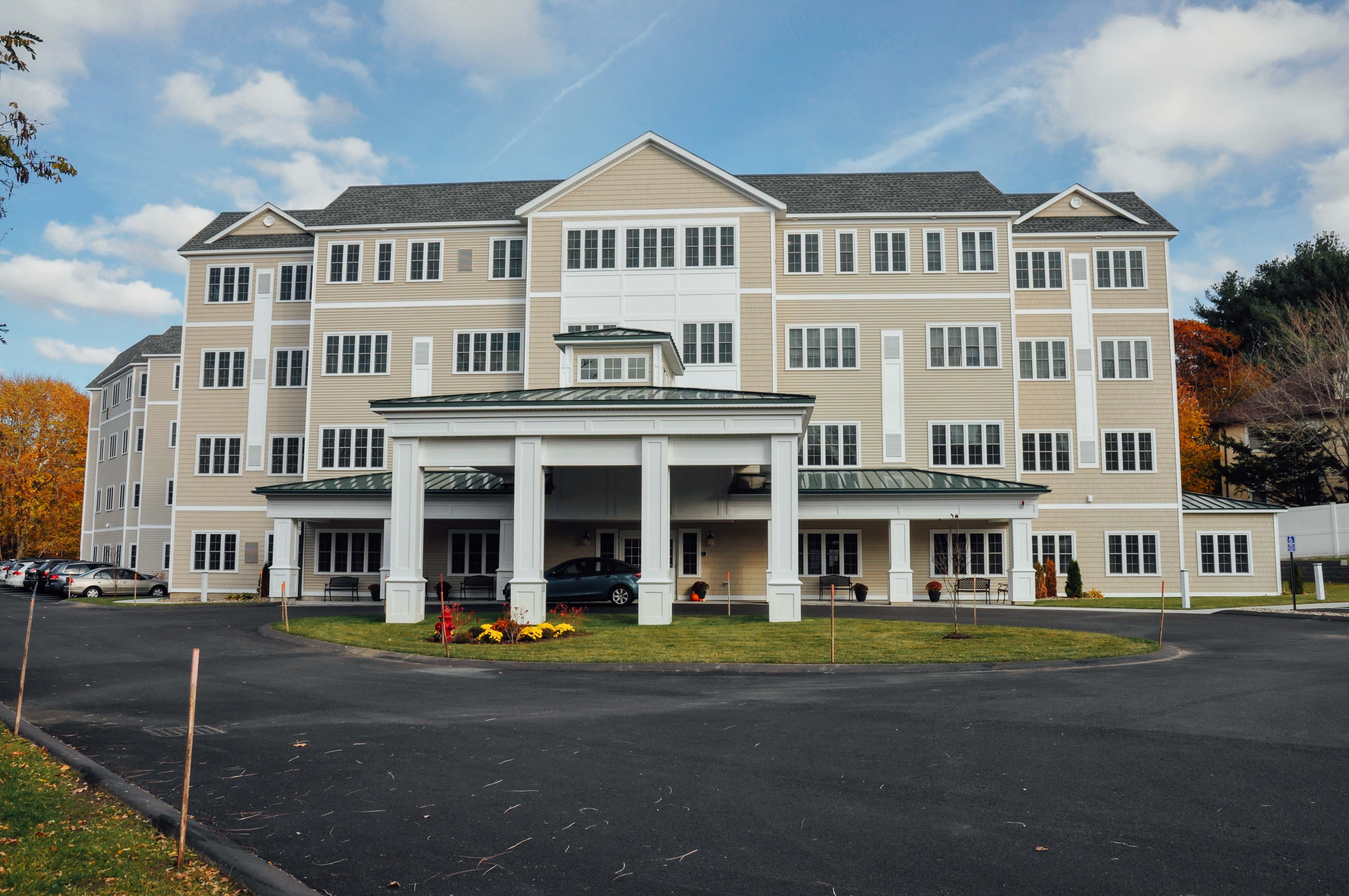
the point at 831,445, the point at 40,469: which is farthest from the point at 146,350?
the point at 831,445

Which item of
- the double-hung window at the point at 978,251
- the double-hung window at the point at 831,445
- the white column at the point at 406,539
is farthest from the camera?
the double-hung window at the point at 978,251

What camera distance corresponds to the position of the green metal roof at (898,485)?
97.7 feet

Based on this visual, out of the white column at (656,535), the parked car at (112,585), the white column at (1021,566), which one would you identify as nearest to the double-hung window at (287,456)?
the parked car at (112,585)

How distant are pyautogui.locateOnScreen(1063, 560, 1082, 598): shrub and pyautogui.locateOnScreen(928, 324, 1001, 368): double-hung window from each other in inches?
300

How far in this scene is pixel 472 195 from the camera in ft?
129

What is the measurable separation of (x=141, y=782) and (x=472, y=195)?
33936mm

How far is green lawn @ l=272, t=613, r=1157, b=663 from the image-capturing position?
53.8 feet

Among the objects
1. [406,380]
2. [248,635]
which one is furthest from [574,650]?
[406,380]

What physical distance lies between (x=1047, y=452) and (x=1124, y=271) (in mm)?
7525

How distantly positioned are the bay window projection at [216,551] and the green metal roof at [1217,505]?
35.5m

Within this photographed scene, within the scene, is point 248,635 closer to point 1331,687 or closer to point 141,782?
point 141,782

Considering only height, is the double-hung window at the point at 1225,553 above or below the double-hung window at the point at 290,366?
below

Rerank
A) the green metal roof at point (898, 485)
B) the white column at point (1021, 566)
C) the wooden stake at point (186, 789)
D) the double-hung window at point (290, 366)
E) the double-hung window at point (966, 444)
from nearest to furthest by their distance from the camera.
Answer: the wooden stake at point (186, 789) → the green metal roof at point (898, 485) → the white column at point (1021, 566) → the double-hung window at point (966, 444) → the double-hung window at point (290, 366)

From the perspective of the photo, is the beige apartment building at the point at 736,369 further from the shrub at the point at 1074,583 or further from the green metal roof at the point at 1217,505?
the shrub at the point at 1074,583
